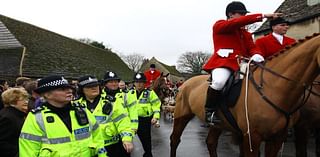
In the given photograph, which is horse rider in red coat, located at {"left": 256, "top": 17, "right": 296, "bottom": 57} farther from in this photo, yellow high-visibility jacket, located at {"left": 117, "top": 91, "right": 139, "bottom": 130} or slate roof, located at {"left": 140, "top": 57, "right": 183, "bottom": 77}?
slate roof, located at {"left": 140, "top": 57, "right": 183, "bottom": 77}

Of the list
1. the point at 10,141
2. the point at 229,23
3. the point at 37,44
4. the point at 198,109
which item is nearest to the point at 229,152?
the point at 198,109

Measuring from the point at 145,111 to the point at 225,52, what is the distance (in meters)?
2.83

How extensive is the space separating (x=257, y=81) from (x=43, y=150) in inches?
112

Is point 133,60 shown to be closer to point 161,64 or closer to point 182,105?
point 161,64

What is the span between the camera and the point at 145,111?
696 cm

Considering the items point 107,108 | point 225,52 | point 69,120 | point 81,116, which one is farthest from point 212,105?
point 69,120

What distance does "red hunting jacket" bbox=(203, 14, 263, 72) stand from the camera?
4.56 meters

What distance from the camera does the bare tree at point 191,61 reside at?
74494 millimetres

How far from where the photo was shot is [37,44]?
25.0 meters

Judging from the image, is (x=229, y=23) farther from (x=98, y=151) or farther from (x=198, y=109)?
(x=98, y=151)

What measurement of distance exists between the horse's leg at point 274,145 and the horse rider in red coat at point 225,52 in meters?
0.80

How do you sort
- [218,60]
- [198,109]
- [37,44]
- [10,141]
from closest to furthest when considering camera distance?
[10,141] < [218,60] < [198,109] < [37,44]

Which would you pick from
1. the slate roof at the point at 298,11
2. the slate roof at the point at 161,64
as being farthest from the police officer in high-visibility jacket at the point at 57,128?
the slate roof at the point at 161,64

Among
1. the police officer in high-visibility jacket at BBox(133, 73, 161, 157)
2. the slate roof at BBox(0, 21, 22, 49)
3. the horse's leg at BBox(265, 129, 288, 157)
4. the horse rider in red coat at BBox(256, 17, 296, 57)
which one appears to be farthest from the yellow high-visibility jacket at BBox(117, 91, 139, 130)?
the slate roof at BBox(0, 21, 22, 49)
